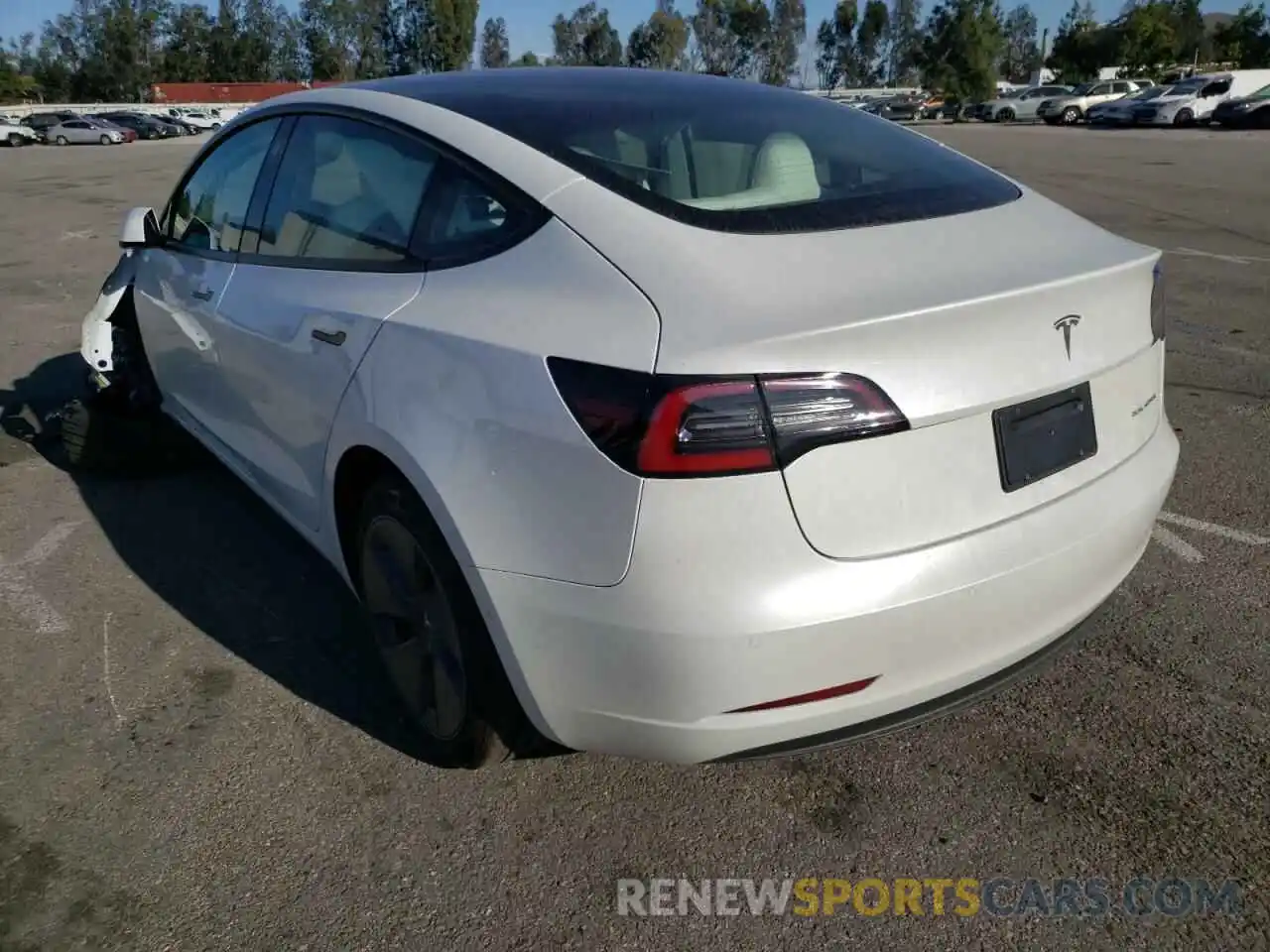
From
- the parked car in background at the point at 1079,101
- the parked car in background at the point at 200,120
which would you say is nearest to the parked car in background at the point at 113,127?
the parked car in background at the point at 200,120

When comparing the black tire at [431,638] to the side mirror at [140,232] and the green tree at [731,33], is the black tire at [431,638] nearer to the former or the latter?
the side mirror at [140,232]

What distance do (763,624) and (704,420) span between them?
0.38 meters

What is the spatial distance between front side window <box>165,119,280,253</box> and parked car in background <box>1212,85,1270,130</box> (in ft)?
118

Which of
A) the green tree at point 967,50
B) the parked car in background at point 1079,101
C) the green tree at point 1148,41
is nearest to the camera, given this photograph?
the parked car in background at point 1079,101

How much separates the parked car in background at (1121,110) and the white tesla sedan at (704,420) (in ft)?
130

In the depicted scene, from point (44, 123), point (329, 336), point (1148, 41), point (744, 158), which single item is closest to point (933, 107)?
point (1148, 41)

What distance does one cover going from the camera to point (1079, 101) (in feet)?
144

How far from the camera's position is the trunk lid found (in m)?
1.89

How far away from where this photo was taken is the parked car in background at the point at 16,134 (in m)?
46.8

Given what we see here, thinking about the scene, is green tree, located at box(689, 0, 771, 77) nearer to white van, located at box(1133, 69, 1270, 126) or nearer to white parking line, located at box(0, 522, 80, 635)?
white van, located at box(1133, 69, 1270, 126)

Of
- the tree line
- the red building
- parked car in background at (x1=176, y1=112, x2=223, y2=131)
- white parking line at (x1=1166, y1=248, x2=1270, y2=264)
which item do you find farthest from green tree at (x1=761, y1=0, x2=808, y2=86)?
white parking line at (x1=1166, y1=248, x2=1270, y2=264)

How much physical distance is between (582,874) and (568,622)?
66 centimetres

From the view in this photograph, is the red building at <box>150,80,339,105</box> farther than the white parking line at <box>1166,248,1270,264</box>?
Yes

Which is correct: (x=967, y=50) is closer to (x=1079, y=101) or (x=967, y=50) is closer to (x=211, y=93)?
(x=1079, y=101)
